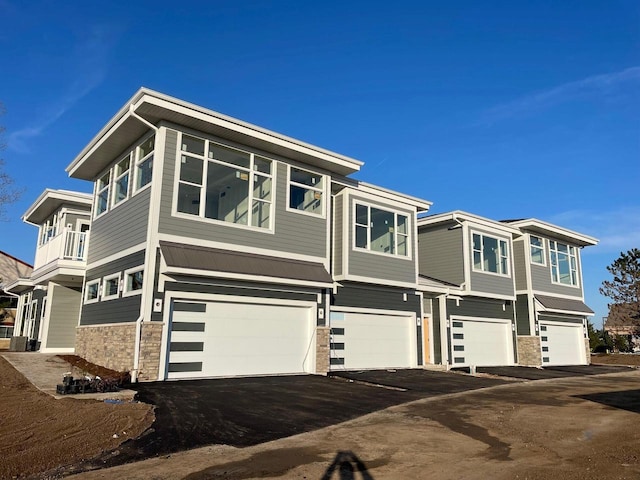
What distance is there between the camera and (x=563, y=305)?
2388cm

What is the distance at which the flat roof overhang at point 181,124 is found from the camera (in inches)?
Result: 477

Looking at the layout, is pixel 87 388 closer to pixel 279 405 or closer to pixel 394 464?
pixel 279 405

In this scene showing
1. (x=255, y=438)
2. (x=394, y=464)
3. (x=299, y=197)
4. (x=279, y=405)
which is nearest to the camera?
(x=394, y=464)

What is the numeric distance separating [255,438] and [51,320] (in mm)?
13533

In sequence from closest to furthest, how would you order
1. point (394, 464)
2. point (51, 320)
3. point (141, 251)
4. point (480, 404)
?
point (394, 464) < point (480, 404) < point (141, 251) < point (51, 320)

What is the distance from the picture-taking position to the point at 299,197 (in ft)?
50.2

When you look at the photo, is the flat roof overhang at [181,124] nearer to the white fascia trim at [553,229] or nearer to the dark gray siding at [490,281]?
the dark gray siding at [490,281]

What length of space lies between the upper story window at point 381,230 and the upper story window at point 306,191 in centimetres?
185

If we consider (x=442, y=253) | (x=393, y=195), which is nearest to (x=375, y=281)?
(x=393, y=195)

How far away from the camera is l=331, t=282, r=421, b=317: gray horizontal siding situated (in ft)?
53.3

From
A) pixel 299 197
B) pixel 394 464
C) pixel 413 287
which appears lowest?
pixel 394 464

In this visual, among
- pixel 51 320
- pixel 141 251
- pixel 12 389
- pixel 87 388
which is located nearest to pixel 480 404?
pixel 87 388

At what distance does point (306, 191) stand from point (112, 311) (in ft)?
22.0

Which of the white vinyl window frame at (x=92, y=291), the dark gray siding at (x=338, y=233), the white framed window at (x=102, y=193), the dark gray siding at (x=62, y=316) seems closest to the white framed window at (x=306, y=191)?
the dark gray siding at (x=338, y=233)
